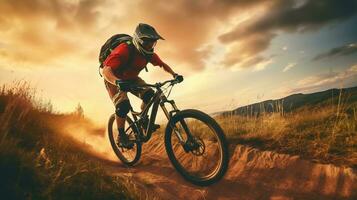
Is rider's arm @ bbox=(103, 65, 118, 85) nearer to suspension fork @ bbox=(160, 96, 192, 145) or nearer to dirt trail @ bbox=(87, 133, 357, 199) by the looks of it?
suspension fork @ bbox=(160, 96, 192, 145)

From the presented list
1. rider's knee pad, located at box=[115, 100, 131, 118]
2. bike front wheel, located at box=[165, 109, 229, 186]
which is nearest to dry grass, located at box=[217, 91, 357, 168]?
bike front wheel, located at box=[165, 109, 229, 186]

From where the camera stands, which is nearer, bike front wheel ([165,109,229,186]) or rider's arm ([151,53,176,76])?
bike front wheel ([165,109,229,186])

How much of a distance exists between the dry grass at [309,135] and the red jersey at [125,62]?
8.39ft

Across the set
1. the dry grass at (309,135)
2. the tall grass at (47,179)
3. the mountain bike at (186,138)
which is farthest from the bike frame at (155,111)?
the dry grass at (309,135)

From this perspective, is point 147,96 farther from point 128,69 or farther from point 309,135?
point 309,135

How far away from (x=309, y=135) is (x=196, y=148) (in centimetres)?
262

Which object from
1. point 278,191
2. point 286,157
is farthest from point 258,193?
point 286,157

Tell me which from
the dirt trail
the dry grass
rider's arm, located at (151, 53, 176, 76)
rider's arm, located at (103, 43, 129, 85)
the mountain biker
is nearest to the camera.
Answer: the dirt trail

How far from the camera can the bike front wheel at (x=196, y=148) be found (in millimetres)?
4914

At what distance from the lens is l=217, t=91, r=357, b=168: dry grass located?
18.1 feet

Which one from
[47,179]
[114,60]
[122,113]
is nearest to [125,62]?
[114,60]

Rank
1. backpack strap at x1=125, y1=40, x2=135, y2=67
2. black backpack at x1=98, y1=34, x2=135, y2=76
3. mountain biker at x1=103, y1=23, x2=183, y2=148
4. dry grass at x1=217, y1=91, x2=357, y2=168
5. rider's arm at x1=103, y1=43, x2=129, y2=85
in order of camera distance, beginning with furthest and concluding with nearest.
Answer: black backpack at x1=98, y1=34, x2=135, y2=76, backpack strap at x1=125, y1=40, x2=135, y2=67, rider's arm at x1=103, y1=43, x2=129, y2=85, mountain biker at x1=103, y1=23, x2=183, y2=148, dry grass at x1=217, y1=91, x2=357, y2=168

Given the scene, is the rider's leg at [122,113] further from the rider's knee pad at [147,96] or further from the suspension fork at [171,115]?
the suspension fork at [171,115]

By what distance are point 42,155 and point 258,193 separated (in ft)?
10.5
